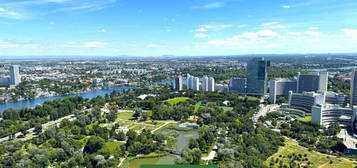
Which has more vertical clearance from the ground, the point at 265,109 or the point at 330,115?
the point at 330,115

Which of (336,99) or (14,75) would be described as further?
(14,75)

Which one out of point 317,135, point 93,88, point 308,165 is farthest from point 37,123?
point 93,88

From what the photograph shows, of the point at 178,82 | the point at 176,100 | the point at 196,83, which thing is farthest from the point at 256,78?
the point at 176,100

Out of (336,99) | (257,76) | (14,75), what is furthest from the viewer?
(14,75)

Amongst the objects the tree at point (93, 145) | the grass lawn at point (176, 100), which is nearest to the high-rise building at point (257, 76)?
the grass lawn at point (176, 100)

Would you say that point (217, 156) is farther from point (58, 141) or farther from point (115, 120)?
Answer: point (115, 120)

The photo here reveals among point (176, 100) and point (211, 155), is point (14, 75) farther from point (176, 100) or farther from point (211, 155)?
point (211, 155)

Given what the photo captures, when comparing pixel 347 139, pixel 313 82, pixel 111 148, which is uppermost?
Result: pixel 313 82

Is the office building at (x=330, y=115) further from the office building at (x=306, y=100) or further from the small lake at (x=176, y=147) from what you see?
the small lake at (x=176, y=147)
